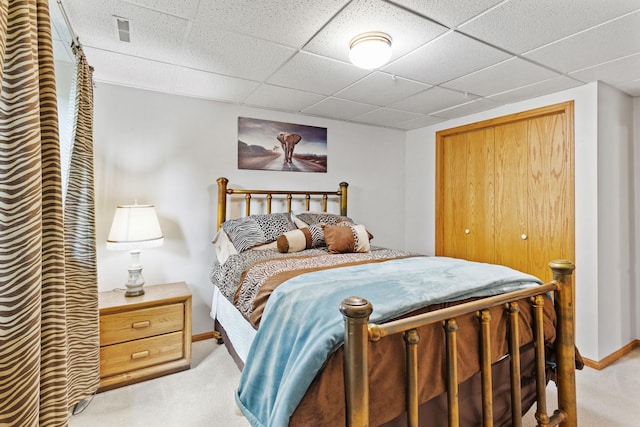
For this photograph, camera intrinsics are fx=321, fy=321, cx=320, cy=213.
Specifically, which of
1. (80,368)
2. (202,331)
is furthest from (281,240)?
(80,368)

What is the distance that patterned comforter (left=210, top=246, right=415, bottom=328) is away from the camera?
1.74 metres

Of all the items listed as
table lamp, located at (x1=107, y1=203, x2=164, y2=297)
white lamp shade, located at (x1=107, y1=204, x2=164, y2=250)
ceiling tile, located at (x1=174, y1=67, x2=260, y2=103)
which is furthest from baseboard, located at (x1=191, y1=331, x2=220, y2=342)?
ceiling tile, located at (x1=174, y1=67, x2=260, y2=103)

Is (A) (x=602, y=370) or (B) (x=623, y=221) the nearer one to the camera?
(A) (x=602, y=370)

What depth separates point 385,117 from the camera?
3.65 meters

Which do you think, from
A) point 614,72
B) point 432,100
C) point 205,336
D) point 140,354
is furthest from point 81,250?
point 614,72

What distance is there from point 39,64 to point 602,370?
3.72 metres

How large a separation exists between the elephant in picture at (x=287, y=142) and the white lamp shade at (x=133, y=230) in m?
1.49

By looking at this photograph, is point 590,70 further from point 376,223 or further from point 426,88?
point 376,223

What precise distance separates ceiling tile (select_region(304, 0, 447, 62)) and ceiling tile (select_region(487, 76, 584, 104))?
1.35 meters

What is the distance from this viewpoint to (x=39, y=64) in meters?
0.74

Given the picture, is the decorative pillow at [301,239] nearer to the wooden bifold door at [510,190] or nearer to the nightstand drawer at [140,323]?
the nightstand drawer at [140,323]

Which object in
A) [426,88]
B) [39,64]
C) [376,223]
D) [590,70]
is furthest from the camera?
[376,223]

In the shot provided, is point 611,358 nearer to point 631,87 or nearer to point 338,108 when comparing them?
point 631,87

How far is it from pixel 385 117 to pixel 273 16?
219 centimetres
